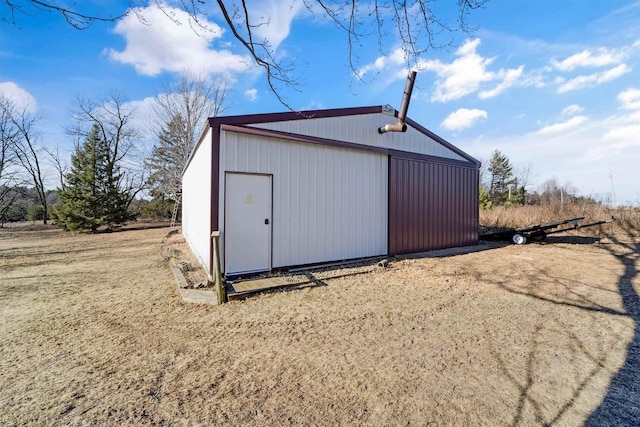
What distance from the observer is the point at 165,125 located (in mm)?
22156

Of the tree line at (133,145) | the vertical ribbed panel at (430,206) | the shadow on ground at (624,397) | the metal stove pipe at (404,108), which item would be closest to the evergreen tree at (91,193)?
the tree line at (133,145)

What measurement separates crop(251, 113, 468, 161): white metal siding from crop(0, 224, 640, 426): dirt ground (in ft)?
10.9

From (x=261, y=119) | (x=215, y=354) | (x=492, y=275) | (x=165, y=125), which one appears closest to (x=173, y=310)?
(x=215, y=354)

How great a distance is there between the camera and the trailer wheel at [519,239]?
33.4ft

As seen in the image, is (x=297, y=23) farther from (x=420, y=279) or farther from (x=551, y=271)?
(x=551, y=271)

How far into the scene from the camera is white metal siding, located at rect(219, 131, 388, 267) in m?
5.61

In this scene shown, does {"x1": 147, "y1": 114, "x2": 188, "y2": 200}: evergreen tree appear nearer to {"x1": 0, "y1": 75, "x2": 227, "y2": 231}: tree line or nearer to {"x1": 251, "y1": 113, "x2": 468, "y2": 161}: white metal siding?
{"x1": 0, "y1": 75, "x2": 227, "y2": 231}: tree line

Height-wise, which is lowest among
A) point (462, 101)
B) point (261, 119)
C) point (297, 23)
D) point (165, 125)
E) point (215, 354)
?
point (215, 354)

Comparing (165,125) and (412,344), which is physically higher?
(165,125)

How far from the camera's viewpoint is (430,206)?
8.64 metres

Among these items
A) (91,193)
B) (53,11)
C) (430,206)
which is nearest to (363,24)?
(53,11)

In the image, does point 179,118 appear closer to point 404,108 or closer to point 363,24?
point 404,108

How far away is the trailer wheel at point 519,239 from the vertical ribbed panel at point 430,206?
1.57 m

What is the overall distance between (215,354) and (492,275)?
5.68 meters
